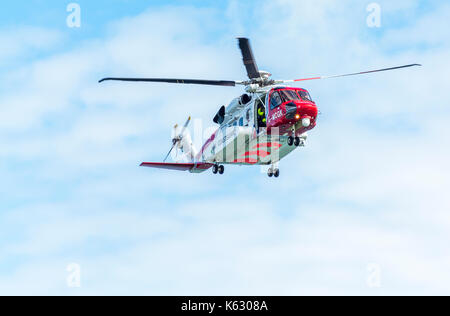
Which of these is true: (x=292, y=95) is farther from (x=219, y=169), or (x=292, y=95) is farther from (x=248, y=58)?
(x=219, y=169)

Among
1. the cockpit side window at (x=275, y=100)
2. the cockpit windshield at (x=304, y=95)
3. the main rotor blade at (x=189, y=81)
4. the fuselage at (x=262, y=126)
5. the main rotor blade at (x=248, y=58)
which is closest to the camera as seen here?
the main rotor blade at (x=248, y=58)

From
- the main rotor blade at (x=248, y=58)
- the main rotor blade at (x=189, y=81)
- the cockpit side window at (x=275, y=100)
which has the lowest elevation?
the cockpit side window at (x=275, y=100)

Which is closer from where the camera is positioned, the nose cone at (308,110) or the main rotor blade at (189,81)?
the nose cone at (308,110)

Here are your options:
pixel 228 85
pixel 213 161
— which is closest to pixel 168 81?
pixel 228 85

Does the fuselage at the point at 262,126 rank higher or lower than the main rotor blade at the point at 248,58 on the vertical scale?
lower

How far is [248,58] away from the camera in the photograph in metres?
50.8

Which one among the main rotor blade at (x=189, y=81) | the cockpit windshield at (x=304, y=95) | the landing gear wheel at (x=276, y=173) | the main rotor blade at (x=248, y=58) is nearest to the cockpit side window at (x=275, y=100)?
the cockpit windshield at (x=304, y=95)

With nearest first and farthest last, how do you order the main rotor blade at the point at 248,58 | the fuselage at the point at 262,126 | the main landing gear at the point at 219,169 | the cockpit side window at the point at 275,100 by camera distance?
the main rotor blade at the point at 248,58 → the fuselage at the point at 262,126 → the cockpit side window at the point at 275,100 → the main landing gear at the point at 219,169

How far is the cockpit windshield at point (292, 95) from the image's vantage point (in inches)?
1962

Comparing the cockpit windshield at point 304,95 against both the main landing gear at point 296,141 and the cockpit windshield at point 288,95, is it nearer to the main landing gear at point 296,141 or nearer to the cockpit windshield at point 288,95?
the cockpit windshield at point 288,95

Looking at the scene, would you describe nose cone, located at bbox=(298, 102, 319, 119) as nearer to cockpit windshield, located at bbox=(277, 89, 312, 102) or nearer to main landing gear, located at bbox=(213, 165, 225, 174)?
cockpit windshield, located at bbox=(277, 89, 312, 102)

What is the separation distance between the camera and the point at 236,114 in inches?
2136
